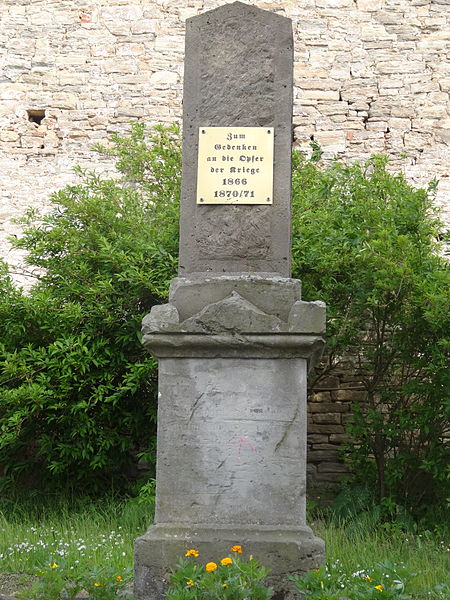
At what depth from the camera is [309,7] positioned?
10500 mm

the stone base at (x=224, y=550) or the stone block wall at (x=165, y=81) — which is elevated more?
the stone block wall at (x=165, y=81)

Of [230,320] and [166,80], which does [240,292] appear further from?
[166,80]

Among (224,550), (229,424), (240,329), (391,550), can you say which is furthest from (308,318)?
(391,550)

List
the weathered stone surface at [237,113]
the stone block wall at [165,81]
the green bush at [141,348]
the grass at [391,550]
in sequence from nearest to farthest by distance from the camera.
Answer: the weathered stone surface at [237,113]
the grass at [391,550]
the green bush at [141,348]
the stone block wall at [165,81]

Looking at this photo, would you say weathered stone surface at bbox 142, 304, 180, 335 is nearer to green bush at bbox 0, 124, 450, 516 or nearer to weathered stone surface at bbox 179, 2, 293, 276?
weathered stone surface at bbox 179, 2, 293, 276

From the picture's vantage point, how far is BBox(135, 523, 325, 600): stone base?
11.0 feet

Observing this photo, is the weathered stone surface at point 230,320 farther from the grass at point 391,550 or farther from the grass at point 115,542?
the grass at point 391,550

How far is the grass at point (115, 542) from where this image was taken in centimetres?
448

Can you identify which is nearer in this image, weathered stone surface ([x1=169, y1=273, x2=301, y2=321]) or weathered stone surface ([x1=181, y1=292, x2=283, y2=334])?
weathered stone surface ([x1=181, y1=292, x2=283, y2=334])

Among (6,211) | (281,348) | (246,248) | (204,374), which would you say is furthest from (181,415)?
(6,211)

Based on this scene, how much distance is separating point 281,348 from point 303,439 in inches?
17.0

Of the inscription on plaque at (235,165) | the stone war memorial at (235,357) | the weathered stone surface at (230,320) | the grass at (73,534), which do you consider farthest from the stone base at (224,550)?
the inscription on plaque at (235,165)

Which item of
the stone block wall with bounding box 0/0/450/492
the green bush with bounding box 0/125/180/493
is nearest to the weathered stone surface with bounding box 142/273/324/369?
the green bush with bounding box 0/125/180/493

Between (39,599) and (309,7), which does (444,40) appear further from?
(39,599)
